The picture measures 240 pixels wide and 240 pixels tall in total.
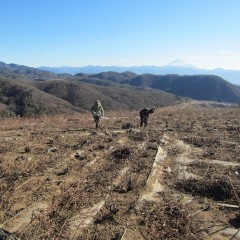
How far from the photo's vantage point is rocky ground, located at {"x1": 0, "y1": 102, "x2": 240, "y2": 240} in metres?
5.48

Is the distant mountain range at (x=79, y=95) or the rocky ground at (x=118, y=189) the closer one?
the rocky ground at (x=118, y=189)

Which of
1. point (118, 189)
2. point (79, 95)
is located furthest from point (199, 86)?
point (118, 189)

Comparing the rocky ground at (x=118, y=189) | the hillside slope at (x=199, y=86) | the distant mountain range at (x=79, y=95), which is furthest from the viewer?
the hillside slope at (x=199, y=86)

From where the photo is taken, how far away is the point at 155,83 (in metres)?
183

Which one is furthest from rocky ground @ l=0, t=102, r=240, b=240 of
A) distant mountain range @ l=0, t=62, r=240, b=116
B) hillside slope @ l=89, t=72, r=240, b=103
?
hillside slope @ l=89, t=72, r=240, b=103

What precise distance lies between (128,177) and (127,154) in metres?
1.82

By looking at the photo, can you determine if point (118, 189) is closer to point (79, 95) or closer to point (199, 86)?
point (79, 95)

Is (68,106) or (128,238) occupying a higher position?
(128,238)

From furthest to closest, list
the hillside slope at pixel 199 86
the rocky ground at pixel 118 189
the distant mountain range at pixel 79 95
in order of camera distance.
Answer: the hillside slope at pixel 199 86 → the distant mountain range at pixel 79 95 → the rocky ground at pixel 118 189

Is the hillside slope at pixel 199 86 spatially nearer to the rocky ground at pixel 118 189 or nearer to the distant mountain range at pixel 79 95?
the distant mountain range at pixel 79 95

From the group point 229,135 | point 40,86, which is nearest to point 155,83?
point 40,86

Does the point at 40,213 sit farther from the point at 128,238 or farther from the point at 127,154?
the point at 127,154

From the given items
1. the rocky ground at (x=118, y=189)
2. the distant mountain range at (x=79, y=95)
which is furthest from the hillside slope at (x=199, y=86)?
the rocky ground at (x=118, y=189)

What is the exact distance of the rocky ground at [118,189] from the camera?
18.0 feet
